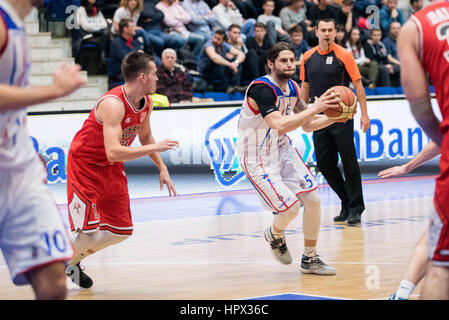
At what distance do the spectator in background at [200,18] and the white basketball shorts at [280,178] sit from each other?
812cm

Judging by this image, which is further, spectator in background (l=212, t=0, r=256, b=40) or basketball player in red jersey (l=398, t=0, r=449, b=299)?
spectator in background (l=212, t=0, r=256, b=40)

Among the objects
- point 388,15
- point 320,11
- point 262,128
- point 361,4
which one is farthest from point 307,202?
point 361,4

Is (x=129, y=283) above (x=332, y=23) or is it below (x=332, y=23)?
below

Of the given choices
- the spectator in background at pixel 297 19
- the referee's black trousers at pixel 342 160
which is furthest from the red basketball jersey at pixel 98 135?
the spectator in background at pixel 297 19

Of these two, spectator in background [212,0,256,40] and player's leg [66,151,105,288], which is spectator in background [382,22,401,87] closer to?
spectator in background [212,0,256,40]

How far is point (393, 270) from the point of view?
641 centimetres

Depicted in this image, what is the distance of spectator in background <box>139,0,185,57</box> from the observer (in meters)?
13.6

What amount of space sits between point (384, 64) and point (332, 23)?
7667mm

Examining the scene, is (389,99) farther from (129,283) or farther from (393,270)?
(129,283)

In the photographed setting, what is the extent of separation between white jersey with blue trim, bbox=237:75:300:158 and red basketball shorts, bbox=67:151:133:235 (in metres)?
1.09

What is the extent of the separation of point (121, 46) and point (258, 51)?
2586mm

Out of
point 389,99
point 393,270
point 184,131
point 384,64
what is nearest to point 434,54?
point 393,270

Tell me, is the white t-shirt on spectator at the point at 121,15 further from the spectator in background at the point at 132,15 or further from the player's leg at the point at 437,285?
the player's leg at the point at 437,285

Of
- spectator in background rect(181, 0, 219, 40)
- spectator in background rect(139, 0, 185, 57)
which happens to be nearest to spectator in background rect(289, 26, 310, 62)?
spectator in background rect(181, 0, 219, 40)
